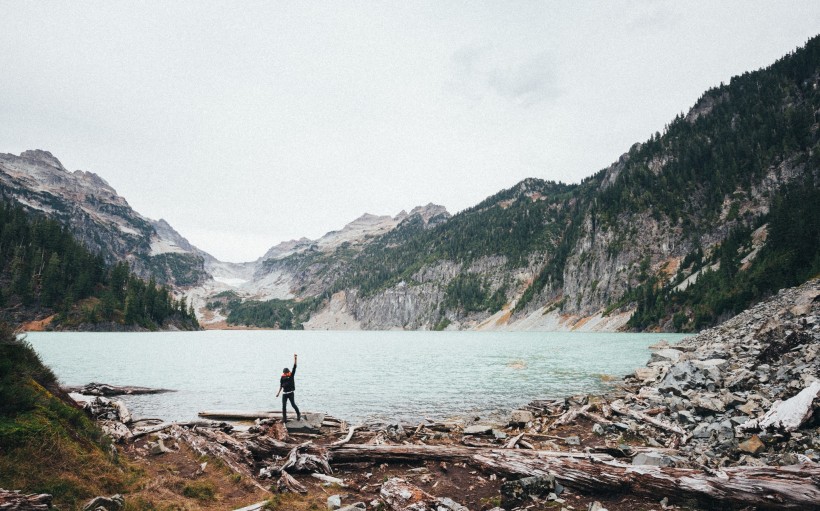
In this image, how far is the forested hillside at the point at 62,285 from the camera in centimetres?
14062

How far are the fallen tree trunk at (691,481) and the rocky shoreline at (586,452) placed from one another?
0.02 metres

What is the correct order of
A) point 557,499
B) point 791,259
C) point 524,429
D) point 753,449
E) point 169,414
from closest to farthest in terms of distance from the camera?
point 557,499 → point 753,449 → point 524,429 → point 169,414 → point 791,259

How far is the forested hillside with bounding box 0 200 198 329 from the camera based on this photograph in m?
141

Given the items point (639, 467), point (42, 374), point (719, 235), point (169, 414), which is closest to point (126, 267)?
point (169, 414)

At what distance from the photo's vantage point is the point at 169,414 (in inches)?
944

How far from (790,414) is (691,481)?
5689 millimetres

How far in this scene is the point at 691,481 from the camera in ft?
28.9

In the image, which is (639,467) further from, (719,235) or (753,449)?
(719,235)

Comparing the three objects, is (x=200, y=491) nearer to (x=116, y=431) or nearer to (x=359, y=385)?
(x=116, y=431)

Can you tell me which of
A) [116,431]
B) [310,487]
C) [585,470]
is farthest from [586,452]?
[116,431]

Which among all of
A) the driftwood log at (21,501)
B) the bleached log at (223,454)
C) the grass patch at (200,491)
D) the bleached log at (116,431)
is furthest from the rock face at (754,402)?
the bleached log at (116,431)

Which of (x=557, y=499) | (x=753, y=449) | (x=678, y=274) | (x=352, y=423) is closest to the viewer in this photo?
(x=557, y=499)

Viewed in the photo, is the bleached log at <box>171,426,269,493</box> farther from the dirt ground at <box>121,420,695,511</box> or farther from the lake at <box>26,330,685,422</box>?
the lake at <box>26,330,685,422</box>

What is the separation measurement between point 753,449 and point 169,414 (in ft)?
91.2
